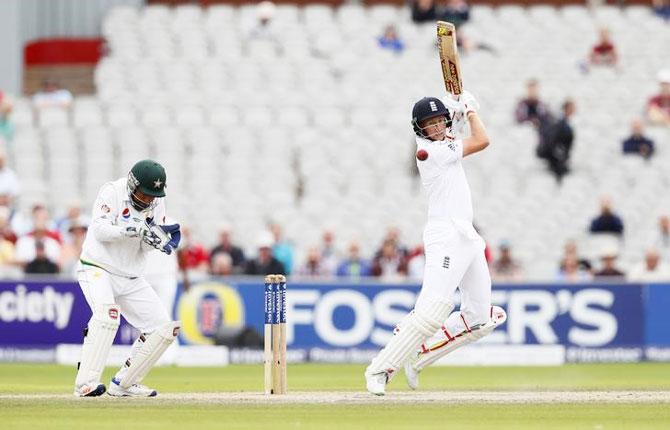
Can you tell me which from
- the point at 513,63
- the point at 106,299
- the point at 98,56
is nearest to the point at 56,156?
the point at 98,56

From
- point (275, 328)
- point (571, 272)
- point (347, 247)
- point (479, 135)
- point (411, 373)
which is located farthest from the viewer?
point (347, 247)

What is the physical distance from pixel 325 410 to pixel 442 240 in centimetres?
142

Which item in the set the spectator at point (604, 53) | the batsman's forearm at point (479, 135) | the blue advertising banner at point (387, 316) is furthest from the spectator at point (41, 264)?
the spectator at point (604, 53)

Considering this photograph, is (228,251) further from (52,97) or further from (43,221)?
(52,97)

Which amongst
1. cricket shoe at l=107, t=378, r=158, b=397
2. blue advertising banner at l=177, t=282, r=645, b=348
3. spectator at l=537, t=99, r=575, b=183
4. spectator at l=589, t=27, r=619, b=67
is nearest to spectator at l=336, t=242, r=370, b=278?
blue advertising banner at l=177, t=282, r=645, b=348

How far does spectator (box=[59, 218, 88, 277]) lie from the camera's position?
17.6 metres

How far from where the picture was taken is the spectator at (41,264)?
690 inches

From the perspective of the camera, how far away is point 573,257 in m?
18.0

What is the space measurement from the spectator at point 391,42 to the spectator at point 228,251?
5231mm

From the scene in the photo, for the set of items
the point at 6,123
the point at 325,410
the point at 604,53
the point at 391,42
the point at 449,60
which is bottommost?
the point at 325,410

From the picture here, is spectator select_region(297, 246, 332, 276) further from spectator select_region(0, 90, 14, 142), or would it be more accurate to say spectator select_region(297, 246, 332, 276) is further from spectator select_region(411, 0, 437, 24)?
spectator select_region(411, 0, 437, 24)

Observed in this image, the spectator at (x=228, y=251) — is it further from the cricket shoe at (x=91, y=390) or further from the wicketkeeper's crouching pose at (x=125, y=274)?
the cricket shoe at (x=91, y=390)

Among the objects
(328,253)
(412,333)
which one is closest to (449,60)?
(412,333)

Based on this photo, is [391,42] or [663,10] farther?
[663,10]
